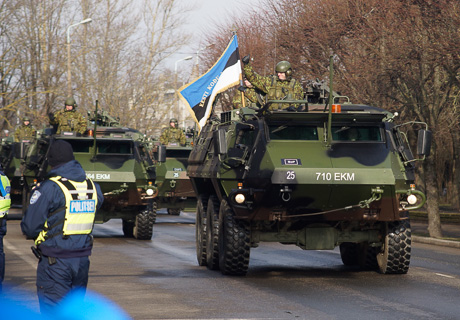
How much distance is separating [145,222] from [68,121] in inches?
133

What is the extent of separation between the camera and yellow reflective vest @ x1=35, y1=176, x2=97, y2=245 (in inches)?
296

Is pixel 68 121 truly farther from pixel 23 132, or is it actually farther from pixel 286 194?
pixel 23 132

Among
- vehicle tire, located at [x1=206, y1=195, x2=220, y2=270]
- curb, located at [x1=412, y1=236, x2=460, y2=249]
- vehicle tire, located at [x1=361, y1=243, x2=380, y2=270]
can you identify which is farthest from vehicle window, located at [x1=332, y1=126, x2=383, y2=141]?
curb, located at [x1=412, y1=236, x2=460, y2=249]

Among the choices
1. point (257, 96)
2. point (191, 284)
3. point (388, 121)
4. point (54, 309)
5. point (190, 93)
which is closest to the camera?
point (54, 309)

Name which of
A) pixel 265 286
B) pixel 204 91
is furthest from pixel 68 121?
pixel 265 286

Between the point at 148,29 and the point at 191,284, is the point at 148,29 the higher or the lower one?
the higher one

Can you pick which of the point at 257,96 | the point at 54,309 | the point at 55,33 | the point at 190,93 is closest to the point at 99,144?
the point at 190,93

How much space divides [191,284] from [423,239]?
36.0ft

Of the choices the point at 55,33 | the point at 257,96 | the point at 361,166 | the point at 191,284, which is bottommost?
the point at 191,284

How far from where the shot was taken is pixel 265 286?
12.7 m

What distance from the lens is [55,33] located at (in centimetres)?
4659

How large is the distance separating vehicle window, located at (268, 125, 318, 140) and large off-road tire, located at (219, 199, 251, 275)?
4.09ft

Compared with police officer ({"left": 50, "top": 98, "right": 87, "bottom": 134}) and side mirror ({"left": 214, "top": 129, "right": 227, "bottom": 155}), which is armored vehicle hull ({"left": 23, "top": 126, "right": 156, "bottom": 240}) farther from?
side mirror ({"left": 214, "top": 129, "right": 227, "bottom": 155})

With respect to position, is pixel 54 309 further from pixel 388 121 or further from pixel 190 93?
pixel 190 93
